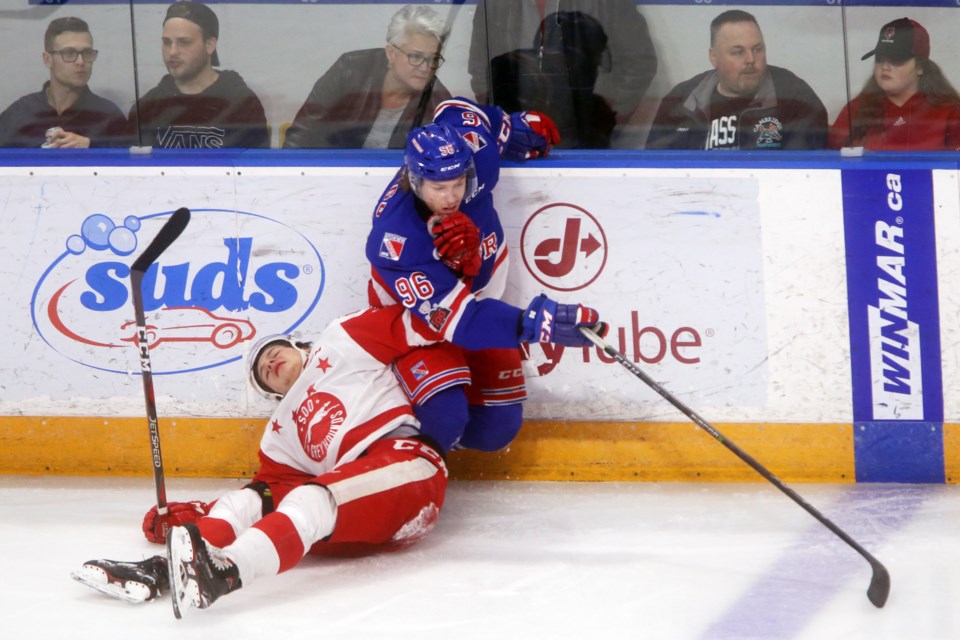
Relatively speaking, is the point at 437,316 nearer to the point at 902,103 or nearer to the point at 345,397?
the point at 345,397

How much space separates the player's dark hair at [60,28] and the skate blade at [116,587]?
183 cm

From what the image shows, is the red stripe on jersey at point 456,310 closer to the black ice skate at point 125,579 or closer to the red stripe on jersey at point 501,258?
the red stripe on jersey at point 501,258

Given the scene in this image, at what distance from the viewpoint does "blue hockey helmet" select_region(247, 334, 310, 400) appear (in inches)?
130

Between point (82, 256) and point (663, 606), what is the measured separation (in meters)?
2.08

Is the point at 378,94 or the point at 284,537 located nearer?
the point at 284,537

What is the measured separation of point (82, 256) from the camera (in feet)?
12.0

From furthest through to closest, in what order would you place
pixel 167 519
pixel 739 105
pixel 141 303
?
pixel 739 105, pixel 167 519, pixel 141 303

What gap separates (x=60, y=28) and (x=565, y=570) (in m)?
A: 2.33

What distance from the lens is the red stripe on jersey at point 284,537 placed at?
2732mm

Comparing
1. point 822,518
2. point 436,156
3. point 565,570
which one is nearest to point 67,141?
point 436,156

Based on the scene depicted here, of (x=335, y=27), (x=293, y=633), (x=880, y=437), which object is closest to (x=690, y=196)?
(x=880, y=437)

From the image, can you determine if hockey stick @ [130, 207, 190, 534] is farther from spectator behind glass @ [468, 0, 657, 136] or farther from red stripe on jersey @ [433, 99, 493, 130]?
spectator behind glass @ [468, 0, 657, 136]

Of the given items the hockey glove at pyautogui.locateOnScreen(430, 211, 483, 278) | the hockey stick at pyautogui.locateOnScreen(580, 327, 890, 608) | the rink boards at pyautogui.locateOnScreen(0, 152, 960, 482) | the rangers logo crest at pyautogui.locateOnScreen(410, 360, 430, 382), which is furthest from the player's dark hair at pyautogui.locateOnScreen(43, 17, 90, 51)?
the hockey stick at pyautogui.locateOnScreen(580, 327, 890, 608)

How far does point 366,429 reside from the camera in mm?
3170
